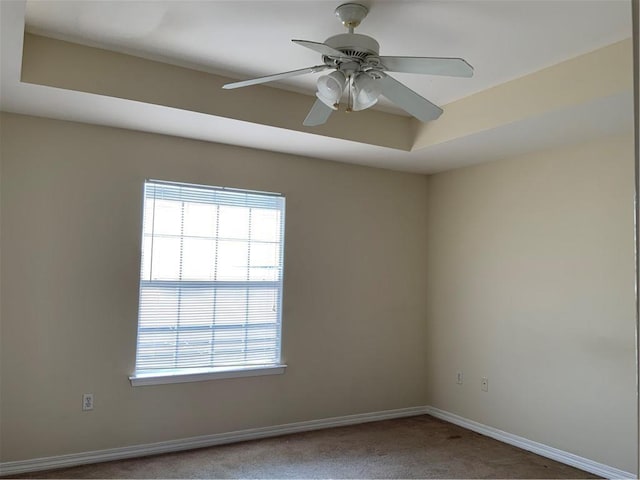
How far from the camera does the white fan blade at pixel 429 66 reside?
2.19 metres

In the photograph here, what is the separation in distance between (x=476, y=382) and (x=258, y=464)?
2075 millimetres

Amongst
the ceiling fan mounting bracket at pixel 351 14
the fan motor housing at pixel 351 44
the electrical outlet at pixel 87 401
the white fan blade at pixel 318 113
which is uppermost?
the ceiling fan mounting bracket at pixel 351 14

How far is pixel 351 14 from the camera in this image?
251cm

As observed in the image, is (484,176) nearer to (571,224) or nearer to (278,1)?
(571,224)

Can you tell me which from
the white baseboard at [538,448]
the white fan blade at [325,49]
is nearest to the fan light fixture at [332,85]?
the white fan blade at [325,49]

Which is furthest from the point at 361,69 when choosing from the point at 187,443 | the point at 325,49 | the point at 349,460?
the point at 187,443

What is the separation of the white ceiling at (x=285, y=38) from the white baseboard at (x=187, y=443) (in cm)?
230

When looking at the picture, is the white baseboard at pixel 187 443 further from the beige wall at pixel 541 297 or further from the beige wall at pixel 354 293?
the beige wall at pixel 541 297

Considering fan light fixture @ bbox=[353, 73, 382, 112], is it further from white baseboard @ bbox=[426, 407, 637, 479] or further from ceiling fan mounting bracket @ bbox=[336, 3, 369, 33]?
white baseboard @ bbox=[426, 407, 637, 479]

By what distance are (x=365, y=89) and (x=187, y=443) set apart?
2926 millimetres

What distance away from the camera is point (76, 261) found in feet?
11.9

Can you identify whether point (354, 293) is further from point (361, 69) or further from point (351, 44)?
point (351, 44)

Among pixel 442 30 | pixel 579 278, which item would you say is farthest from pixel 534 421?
pixel 442 30

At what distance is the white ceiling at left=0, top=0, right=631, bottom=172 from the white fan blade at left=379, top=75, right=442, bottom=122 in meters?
0.36
